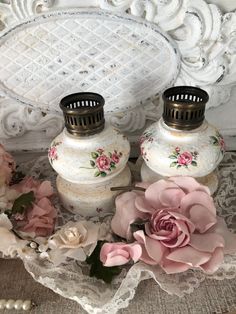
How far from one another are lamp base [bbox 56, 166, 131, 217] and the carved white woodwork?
14 centimetres

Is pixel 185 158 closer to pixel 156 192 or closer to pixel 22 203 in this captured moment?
pixel 156 192

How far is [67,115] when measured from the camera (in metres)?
0.55

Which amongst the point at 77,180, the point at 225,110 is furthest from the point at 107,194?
the point at 225,110

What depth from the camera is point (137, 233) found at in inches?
19.7

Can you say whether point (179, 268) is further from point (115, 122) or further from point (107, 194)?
point (115, 122)

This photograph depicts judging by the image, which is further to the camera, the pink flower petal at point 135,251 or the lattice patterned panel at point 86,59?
the lattice patterned panel at point 86,59

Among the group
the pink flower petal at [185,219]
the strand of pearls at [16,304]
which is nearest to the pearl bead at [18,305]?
the strand of pearls at [16,304]

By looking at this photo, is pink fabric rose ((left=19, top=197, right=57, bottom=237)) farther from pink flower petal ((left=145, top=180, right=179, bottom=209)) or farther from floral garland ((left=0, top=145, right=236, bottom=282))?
pink flower petal ((left=145, top=180, right=179, bottom=209))

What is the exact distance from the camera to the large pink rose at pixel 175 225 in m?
0.49

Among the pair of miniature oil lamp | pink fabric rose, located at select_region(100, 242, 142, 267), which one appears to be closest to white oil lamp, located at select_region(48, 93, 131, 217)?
the pair of miniature oil lamp

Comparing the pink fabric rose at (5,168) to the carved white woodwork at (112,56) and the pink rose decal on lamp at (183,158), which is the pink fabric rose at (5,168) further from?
the pink rose decal on lamp at (183,158)

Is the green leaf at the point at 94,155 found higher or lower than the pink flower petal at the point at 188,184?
higher

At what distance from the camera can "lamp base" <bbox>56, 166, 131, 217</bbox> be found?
23.4 inches

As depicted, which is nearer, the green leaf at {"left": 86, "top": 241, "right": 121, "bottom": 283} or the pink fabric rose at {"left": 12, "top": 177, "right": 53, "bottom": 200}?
the green leaf at {"left": 86, "top": 241, "right": 121, "bottom": 283}
